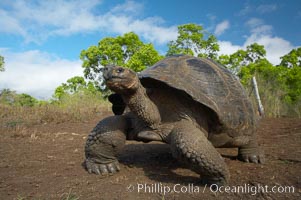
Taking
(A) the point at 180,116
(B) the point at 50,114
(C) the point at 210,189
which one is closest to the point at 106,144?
(A) the point at 180,116

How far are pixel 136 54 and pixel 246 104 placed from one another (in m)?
25.9

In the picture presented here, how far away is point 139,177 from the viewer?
3.21 m

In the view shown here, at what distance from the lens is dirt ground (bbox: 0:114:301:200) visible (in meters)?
2.63

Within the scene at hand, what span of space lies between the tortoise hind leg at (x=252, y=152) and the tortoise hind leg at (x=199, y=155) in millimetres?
1309

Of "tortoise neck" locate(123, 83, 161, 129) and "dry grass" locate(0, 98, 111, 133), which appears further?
"dry grass" locate(0, 98, 111, 133)

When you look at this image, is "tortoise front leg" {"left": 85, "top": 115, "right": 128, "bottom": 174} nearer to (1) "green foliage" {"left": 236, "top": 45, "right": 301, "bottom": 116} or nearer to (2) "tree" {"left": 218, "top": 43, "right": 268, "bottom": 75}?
(1) "green foliage" {"left": 236, "top": 45, "right": 301, "bottom": 116}

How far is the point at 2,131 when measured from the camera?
7027 mm

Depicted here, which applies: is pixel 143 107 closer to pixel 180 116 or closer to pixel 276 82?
pixel 180 116

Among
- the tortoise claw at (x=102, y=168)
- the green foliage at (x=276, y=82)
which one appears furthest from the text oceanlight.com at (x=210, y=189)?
the green foliage at (x=276, y=82)

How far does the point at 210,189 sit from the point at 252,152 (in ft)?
4.87

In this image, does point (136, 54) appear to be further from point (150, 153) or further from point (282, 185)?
point (282, 185)

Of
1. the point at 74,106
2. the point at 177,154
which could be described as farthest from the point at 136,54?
the point at 177,154

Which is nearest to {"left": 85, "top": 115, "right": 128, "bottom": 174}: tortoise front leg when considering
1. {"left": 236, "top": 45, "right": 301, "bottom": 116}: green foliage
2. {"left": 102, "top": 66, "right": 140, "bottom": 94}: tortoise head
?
{"left": 102, "top": 66, "right": 140, "bottom": 94}: tortoise head

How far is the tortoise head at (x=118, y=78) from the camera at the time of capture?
2.54 meters
